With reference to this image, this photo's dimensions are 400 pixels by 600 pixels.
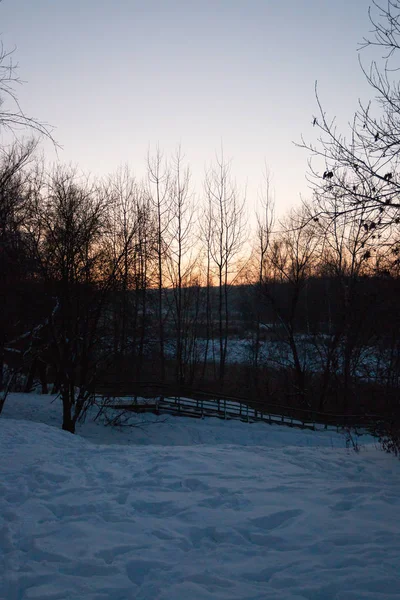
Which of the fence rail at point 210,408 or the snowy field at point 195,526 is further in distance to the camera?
the fence rail at point 210,408

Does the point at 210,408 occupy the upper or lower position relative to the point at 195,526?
lower

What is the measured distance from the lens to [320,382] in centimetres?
2655

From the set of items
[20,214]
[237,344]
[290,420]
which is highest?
[20,214]

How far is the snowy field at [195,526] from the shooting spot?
339 centimetres

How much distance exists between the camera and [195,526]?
14.6 ft

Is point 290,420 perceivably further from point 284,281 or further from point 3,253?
point 3,253

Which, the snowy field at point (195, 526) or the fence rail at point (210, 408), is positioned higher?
the snowy field at point (195, 526)

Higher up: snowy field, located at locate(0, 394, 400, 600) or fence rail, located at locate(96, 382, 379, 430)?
snowy field, located at locate(0, 394, 400, 600)

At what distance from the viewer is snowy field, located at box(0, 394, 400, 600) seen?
339cm

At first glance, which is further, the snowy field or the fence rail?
the fence rail

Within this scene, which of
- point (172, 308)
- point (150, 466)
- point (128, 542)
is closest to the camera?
point (128, 542)

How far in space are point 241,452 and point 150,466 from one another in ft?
7.26

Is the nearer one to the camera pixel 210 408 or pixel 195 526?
pixel 195 526

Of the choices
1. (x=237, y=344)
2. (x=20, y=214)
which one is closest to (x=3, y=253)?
(x=20, y=214)
